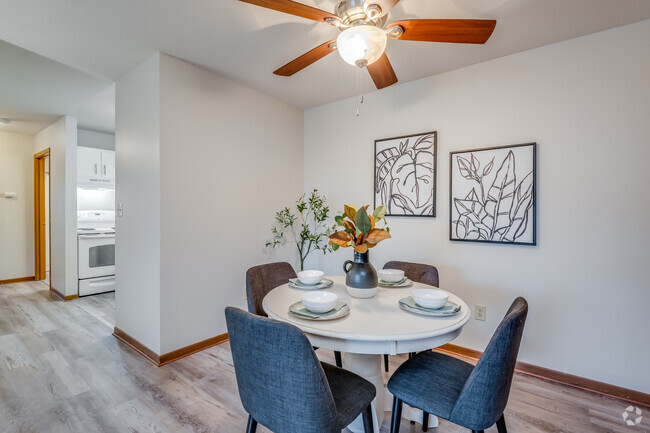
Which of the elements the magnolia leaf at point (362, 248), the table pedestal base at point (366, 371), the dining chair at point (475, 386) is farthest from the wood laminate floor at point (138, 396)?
the magnolia leaf at point (362, 248)

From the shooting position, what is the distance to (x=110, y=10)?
179 centimetres

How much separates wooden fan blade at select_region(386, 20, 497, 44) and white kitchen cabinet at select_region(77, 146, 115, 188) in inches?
182

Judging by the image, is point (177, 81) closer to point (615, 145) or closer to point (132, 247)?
point (132, 247)

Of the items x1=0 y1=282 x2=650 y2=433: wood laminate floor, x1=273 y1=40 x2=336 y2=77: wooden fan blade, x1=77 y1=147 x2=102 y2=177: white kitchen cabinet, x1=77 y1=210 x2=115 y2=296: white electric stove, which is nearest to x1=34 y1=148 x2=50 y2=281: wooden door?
x1=77 y1=147 x2=102 y2=177: white kitchen cabinet

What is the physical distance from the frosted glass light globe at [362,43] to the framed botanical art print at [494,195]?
1412 millimetres

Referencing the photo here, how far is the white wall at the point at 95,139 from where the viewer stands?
4.59m

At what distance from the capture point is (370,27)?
1378 millimetres

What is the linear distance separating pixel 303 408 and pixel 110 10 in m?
2.35

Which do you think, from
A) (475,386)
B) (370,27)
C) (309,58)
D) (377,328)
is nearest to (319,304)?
(377,328)

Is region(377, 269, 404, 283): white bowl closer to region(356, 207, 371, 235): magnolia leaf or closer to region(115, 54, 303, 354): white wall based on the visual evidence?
region(356, 207, 371, 235): magnolia leaf

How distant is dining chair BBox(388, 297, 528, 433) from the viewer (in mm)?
1033

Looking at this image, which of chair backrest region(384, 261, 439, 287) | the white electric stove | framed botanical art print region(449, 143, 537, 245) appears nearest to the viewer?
chair backrest region(384, 261, 439, 287)

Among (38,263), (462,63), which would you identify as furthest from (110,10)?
(38,263)

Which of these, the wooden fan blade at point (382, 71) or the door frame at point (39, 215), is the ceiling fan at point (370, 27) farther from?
the door frame at point (39, 215)
